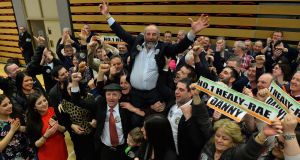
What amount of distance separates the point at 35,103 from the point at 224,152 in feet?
6.98

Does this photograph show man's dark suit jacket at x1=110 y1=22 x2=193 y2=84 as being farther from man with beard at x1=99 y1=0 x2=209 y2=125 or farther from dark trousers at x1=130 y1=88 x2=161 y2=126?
dark trousers at x1=130 y1=88 x2=161 y2=126

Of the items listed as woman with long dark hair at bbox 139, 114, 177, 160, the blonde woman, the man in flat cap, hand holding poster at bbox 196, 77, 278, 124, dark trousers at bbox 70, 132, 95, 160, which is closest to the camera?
the blonde woman

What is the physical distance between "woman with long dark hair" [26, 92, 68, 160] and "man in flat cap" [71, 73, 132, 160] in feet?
1.25

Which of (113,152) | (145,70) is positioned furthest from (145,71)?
(113,152)

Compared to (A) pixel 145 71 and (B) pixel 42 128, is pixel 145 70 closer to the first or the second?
(A) pixel 145 71

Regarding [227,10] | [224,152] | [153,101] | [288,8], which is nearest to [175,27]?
[227,10]

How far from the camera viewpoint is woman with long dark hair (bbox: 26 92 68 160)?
3072mm

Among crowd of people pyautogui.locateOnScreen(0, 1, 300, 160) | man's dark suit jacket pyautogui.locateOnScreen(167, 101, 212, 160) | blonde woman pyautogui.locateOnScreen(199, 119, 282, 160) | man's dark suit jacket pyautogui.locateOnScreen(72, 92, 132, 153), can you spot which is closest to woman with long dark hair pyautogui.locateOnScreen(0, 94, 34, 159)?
crowd of people pyautogui.locateOnScreen(0, 1, 300, 160)

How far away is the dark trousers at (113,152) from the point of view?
3.31m

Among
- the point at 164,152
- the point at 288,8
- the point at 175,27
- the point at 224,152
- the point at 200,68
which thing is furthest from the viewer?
the point at 175,27

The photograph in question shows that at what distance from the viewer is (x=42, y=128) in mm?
3100

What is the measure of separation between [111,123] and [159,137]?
94cm

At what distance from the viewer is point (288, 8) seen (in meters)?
6.43

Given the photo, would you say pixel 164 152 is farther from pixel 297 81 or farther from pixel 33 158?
pixel 297 81
